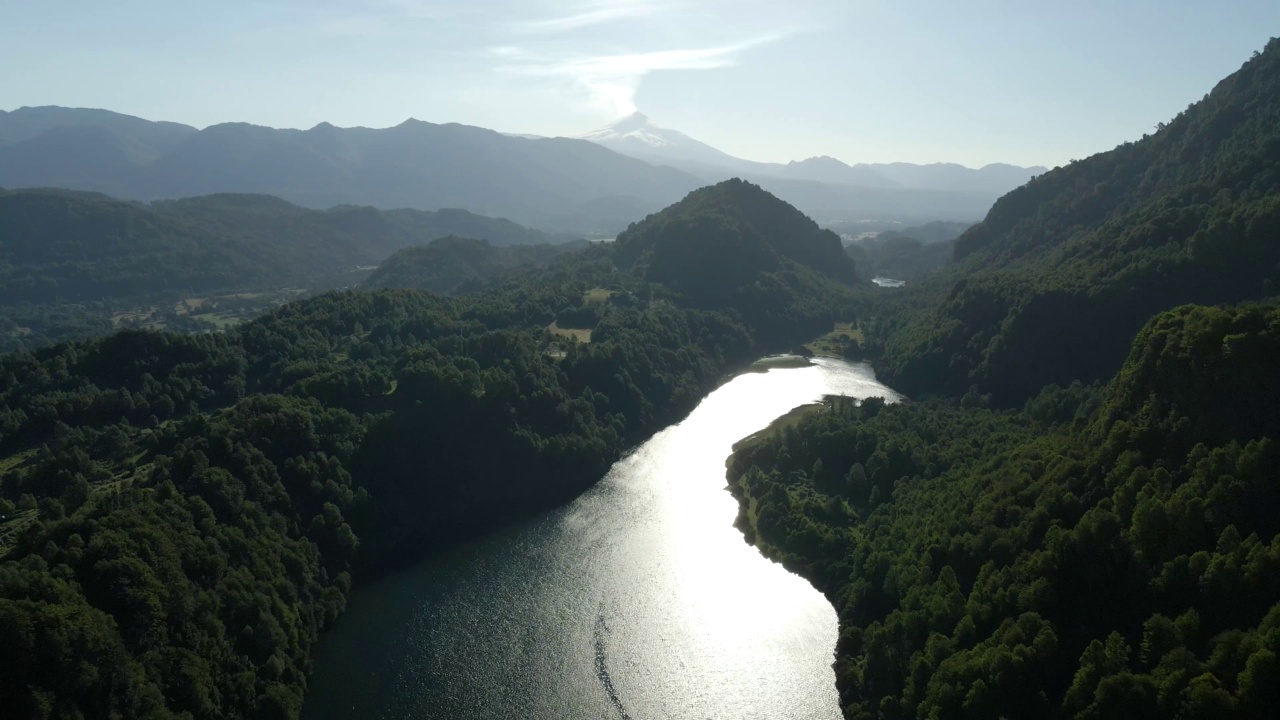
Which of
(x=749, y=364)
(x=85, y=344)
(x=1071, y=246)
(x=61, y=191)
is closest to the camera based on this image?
Answer: (x=85, y=344)

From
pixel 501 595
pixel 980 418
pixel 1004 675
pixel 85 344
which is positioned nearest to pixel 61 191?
pixel 85 344

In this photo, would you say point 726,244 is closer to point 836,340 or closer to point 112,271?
Answer: point 836,340

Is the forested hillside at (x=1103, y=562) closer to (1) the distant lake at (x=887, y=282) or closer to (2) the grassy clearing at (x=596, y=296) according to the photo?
(2) the grassy clearing at (x=596, y=296)

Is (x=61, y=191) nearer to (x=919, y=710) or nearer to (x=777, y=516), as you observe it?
(x=777, y=516)

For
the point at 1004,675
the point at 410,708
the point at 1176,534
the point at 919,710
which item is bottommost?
the point at 410,708

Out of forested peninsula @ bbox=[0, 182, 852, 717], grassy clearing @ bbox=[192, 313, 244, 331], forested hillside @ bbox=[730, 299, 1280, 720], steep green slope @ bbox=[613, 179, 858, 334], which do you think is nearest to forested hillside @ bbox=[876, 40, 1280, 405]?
steep green slope @ bbox=[613, 179, 858, 334]

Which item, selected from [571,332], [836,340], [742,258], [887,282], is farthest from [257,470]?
[887,282]
